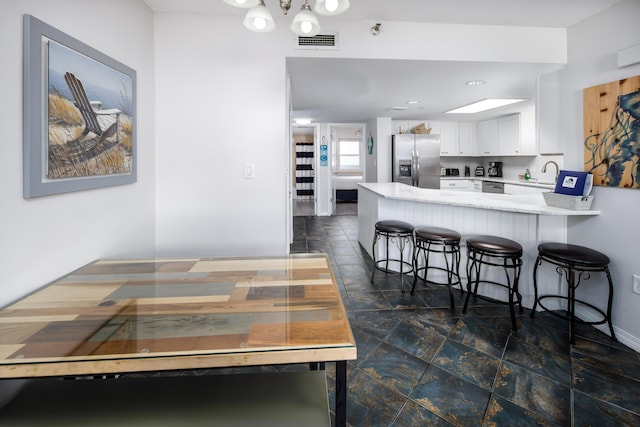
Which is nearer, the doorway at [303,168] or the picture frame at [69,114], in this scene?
the picture frame at [69,114]

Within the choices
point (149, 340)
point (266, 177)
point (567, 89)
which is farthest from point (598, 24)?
point (149, 340)

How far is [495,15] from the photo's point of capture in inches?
97.6

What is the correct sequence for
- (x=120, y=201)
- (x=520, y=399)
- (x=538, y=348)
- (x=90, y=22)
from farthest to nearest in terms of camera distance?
1. (x=538, y=348)
2. (x=120, y=201)
3. (x=520, y=399)
4. (x=90, y=22)

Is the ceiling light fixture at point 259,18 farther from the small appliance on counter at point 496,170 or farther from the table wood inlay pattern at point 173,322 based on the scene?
the small appliance on counter at point 496,170

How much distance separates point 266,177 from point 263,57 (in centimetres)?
90

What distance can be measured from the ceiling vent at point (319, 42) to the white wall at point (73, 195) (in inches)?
42.3

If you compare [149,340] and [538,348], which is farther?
[538,348]

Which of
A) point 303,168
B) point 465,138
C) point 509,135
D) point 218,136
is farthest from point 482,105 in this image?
point 303,168

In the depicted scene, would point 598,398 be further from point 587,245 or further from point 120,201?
point 120,201

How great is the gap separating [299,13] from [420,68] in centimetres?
185

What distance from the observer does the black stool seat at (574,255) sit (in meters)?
2.18

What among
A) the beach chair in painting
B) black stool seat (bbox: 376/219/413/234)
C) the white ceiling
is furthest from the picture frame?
black stool seat (bbox: 376/219/413/234)

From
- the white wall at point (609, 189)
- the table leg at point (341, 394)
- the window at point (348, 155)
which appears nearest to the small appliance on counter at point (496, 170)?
the white wall at point (609, 189)

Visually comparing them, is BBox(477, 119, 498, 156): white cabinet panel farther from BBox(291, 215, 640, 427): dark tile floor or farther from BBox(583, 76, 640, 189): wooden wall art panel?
BBox(291, 215, 640, 427): dark tile floor
